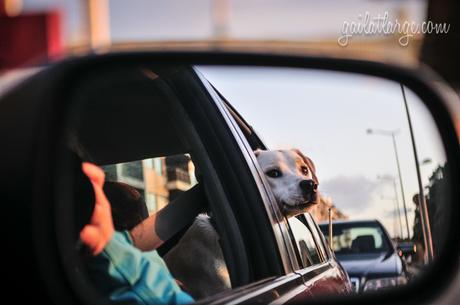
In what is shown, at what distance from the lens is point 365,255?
117 inches

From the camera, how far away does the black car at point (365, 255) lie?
8.80 ft

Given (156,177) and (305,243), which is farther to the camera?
(305,243)

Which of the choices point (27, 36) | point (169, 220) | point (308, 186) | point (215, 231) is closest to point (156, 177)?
point (169, 220)

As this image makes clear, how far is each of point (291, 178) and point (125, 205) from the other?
1.21 metres

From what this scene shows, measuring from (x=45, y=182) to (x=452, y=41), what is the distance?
19.2 meters

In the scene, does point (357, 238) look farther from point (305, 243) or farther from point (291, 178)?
point (291, 178)

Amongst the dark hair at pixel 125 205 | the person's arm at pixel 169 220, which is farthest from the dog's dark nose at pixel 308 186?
the dark hair at pixel 125 205

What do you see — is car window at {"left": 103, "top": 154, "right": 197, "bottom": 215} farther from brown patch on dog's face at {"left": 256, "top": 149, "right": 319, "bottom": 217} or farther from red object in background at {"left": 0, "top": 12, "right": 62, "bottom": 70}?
red object in background at {"left": 0, "top": 12, "right": 62, "bottom": 70}

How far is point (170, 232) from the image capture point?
229cm

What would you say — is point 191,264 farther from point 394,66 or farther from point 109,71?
point 394,66

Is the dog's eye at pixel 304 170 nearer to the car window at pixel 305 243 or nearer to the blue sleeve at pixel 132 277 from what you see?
the car window at pixel 305 243

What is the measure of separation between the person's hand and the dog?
30 cm

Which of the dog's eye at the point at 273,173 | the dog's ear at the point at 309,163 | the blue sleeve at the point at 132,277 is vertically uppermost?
the dog's ear at the point at 309,163

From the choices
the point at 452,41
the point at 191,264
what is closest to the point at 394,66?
the point at 191,264
